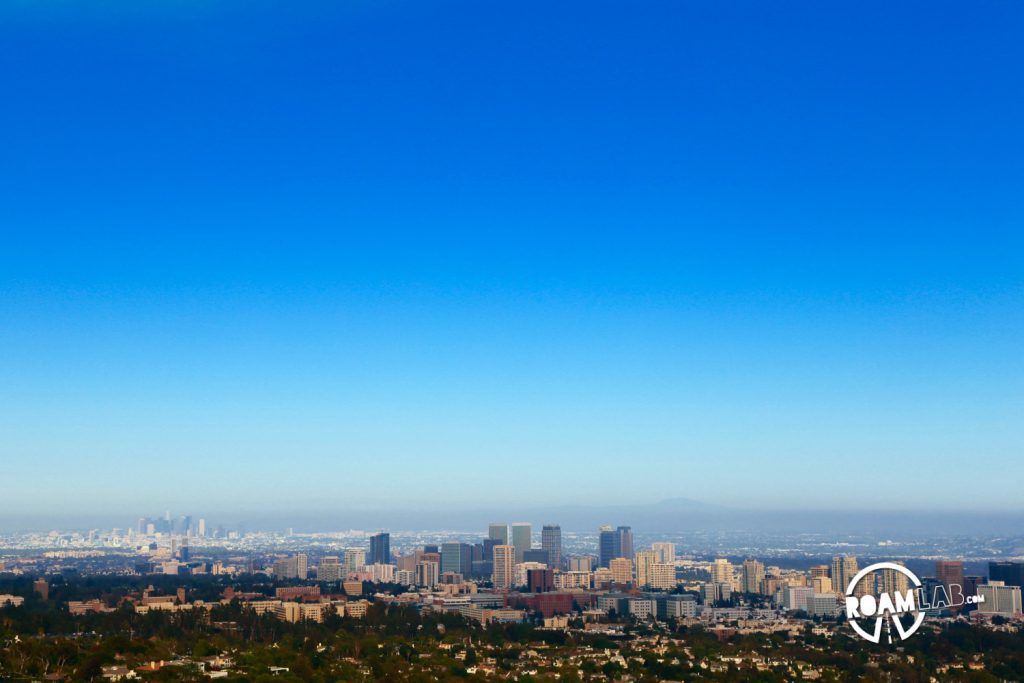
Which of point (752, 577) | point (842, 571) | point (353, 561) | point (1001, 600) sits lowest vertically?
point (1001, 600)

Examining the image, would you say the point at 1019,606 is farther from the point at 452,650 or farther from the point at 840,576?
the point at 452,650

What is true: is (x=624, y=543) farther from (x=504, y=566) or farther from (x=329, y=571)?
(x=329, y=571)

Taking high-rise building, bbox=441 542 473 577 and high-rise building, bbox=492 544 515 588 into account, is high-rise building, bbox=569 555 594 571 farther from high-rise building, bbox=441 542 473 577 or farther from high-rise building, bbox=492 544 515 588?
high-rise building, bbox=441 542 473 577

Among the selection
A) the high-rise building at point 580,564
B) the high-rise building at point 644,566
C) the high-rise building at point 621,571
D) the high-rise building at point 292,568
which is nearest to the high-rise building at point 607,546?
the high-rise building at point 580,564

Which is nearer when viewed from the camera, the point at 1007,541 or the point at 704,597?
the point at 704,597

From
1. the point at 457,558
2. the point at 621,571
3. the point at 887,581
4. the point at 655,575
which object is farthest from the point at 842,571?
the point at 887,581

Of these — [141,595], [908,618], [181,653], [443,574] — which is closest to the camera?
[181,653]

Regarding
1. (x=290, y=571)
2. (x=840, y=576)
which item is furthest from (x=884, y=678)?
(x=290, y=571)
